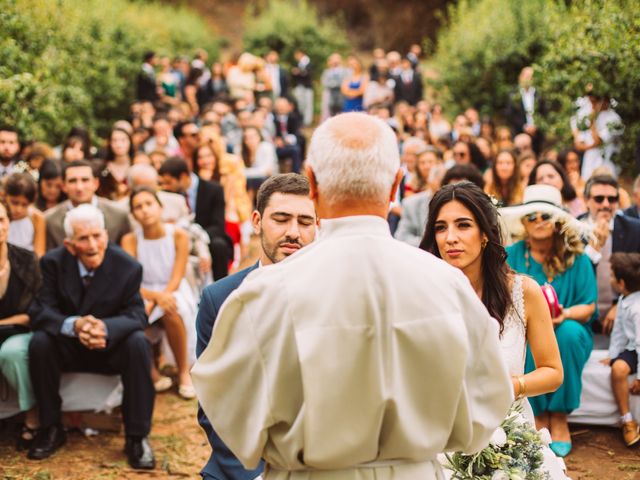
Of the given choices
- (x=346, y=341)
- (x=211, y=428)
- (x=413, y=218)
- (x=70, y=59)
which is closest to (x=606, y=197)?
(x=413, y=218)

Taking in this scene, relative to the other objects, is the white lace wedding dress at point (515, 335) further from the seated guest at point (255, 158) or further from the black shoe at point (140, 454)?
the seated guest at point (255, 158)

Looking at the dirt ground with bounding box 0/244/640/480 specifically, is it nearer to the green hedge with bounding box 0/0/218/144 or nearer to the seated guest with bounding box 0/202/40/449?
the seated guest with bounding box 0/202/40/449

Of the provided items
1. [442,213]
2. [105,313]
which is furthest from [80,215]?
[442,213]

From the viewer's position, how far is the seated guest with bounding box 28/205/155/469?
5453 mm

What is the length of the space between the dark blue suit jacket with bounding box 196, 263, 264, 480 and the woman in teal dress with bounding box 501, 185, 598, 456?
2555mm

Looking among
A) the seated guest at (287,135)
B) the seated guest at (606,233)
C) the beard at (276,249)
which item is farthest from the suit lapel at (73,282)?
the seated guest at (287,135)

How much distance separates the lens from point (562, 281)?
5426mm

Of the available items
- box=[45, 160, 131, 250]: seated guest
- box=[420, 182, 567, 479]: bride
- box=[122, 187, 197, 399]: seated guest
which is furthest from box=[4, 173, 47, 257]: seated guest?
box=[420, 182, 567, 479]: bride

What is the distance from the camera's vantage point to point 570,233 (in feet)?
17.3

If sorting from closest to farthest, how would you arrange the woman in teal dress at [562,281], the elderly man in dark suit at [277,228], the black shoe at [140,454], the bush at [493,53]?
1. the elderly man in dark suit at [277,228]
2. the woman in teal dress at [562,281]
3. the black shoe at [140,454]
4. the bush at [493,53]

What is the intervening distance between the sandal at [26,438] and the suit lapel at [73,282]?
37.3 inches

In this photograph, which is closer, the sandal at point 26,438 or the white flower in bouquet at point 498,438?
the white flower in bouquet at point 498,438

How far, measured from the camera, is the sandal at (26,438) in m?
5.68

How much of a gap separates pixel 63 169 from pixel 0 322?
2.25 metres
